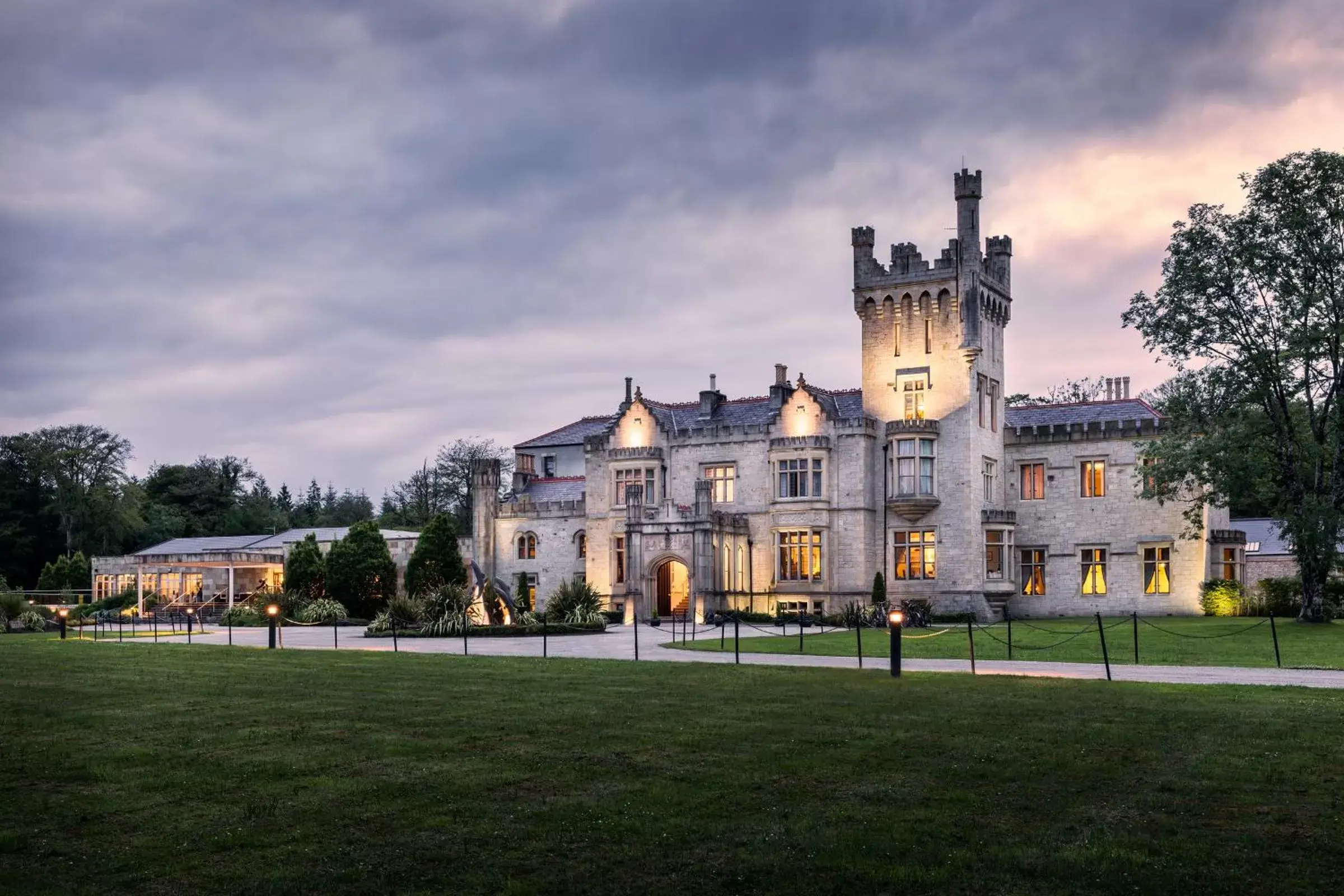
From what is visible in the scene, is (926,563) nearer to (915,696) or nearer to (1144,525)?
(1144,525)

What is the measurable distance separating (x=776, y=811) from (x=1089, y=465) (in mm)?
43085

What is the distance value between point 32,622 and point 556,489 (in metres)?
23.6

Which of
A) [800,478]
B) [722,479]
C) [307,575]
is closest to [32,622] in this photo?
[307,575]

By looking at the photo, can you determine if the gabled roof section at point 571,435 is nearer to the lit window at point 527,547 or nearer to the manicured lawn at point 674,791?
the lit window at point 527,547

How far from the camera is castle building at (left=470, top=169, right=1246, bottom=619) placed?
48844 millimetres

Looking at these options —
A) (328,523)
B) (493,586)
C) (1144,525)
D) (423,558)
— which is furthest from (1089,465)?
(328,523)

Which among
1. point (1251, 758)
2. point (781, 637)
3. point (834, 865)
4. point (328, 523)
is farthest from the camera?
point (328, 523)

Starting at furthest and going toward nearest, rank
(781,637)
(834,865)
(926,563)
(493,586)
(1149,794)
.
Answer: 1. (926,563)
2. (493,586)
3. (781,637)
4. (1149,794)
5. (834,865)

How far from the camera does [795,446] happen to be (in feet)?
167

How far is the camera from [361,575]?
5391 cm

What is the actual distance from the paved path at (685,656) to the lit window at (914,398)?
1389cm

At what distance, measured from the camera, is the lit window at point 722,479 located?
52.9m

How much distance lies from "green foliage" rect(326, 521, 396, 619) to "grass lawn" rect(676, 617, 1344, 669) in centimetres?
1839

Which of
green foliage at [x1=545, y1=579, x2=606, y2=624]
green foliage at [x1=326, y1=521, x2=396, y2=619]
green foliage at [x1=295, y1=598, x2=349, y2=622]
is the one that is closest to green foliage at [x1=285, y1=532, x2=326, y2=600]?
green foliage at [x1=326, y1=521, x2=396, y2=619]
